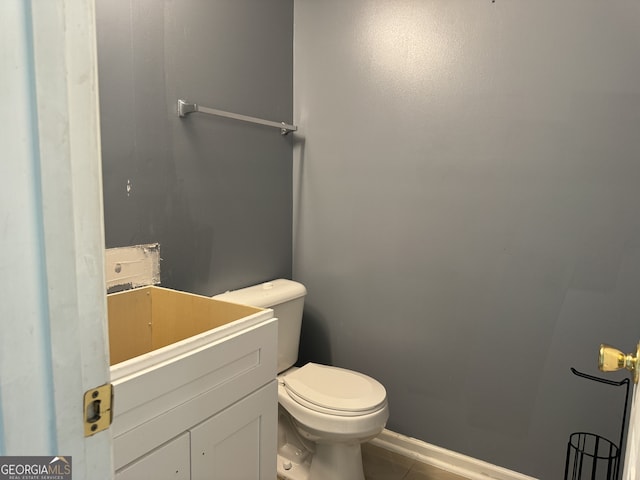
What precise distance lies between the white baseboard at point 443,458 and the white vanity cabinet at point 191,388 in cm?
83

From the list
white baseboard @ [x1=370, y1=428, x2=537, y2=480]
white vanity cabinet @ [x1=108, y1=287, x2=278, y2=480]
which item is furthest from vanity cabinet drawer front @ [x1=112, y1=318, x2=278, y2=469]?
white baseboard @ [x1=370, y1=428, x2=537, y2=480]

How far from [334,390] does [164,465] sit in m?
0.78

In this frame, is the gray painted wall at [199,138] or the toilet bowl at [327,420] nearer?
the gray painted wall at [199,138]

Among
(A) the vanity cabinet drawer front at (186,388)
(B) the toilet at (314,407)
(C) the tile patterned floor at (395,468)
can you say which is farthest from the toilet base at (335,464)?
(A) the vanity cabinet drawer front at (186,388)

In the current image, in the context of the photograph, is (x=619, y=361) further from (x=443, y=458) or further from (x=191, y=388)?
(x=443, y=458)

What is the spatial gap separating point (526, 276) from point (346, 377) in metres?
0.81

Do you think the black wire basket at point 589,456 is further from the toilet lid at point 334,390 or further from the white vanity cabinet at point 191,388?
the white vanity cabinet at point 191,388

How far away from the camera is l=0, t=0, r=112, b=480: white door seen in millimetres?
386

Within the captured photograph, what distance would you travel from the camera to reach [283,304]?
177cm

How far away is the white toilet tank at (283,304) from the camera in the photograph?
5.51 feet

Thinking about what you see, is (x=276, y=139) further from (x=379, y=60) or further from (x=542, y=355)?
(x=542, y=355)

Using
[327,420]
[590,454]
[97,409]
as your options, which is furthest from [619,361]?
[590,454]

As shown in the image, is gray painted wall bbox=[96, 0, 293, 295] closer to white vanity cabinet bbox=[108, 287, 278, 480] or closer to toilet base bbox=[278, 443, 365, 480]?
white vanity cabinet bbox=[108, 287, 278, 480]

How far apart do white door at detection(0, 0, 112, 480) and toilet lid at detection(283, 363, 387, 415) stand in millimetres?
1117
